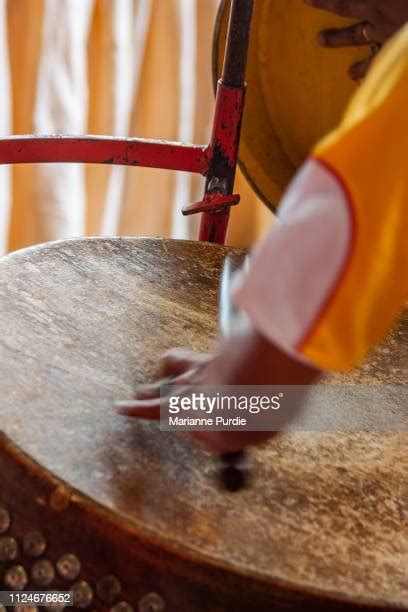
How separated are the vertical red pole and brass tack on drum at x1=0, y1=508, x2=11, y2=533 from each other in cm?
82

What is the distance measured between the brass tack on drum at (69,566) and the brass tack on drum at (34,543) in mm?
20

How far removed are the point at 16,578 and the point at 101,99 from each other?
155 cm

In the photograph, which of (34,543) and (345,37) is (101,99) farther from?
(34,543)

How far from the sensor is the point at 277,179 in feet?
4.94

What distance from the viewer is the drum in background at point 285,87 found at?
1392 millimetres

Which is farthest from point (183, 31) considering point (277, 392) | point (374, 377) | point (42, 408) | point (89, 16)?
point (277, 392)

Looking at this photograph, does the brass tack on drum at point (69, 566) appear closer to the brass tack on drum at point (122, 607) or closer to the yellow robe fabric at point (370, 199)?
the brass tack on drum at point (122, 607)

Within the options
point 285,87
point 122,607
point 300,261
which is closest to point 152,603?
point 122,607

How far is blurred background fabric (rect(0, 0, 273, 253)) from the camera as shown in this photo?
1.95 m

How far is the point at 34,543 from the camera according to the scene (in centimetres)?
73

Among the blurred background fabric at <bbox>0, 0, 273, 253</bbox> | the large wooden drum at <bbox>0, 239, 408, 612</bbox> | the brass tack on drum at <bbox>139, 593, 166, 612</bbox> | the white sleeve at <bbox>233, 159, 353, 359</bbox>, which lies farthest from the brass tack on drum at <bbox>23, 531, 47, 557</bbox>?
the blurred background fabric at <bbox>0, 0, 273, 253</bbox>

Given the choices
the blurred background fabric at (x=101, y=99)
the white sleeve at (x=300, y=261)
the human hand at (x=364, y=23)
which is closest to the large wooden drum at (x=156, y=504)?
the white sleeve at (x=300, y=261)

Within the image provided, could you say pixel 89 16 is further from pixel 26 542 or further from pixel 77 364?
pixel 26 542

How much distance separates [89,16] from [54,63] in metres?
0.15
